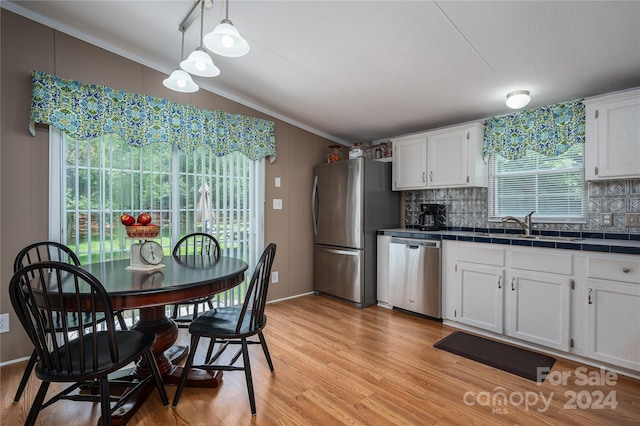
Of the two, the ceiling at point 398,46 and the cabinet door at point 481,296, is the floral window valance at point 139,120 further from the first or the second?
the cabinet door at point 481,296

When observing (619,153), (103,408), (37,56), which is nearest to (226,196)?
(37,56)

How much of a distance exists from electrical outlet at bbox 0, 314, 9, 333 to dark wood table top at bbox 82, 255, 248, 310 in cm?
92

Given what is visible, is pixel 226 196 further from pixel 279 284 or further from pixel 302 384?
pixel 302 384

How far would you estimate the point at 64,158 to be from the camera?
105 inches

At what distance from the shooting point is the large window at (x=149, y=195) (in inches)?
106

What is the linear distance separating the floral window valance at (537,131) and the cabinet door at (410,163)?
0.66 metres

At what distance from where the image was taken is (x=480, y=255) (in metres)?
3.02

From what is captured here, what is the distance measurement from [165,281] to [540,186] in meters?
3.43

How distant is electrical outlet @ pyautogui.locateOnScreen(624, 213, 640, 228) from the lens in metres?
2.63

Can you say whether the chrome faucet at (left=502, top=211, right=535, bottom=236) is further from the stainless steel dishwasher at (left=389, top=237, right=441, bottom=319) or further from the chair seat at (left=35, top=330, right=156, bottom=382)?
the chair seat at (left=35, top=330, right=156, bottom=382)

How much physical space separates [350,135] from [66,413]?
4.01 meters

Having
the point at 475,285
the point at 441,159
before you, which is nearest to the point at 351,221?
the point at 441,159

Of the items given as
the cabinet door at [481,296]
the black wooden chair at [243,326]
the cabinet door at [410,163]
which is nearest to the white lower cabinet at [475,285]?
the cabinet door at [481,296]

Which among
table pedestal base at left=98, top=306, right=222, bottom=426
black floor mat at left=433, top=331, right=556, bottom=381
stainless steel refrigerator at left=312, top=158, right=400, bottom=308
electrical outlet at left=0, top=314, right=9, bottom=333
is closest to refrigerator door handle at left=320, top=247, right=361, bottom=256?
stainless steel refrigerator at left=312, top=158, right=400, bottom=308
